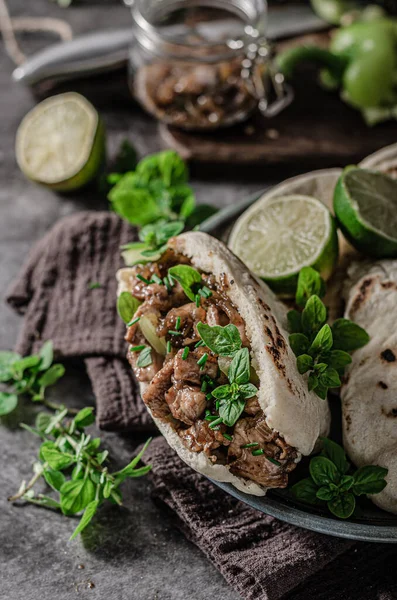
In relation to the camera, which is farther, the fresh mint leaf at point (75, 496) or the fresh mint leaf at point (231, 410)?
the fresh mint leaf at point (75, 496)

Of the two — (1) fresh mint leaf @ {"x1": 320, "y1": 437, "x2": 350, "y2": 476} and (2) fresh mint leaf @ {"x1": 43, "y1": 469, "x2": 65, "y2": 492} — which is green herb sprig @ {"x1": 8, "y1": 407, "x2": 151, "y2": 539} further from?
(1) fresh mint leaf @ {"x1": 320, "y1": 437, "x2": 350, "y2": 476}

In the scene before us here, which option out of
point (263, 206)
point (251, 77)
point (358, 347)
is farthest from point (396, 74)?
point (358, 347)

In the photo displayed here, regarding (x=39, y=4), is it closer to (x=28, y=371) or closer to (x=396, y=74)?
(x=396, y=74)

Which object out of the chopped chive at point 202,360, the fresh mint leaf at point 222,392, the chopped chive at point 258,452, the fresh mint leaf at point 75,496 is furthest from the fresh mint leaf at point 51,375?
the chopped chive at point 258,452

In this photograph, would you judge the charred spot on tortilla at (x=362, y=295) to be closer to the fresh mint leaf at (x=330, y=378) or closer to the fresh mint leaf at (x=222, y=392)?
the fresh mint leaf at (x=330, y=378)

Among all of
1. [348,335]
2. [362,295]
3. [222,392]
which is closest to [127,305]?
[222,392]

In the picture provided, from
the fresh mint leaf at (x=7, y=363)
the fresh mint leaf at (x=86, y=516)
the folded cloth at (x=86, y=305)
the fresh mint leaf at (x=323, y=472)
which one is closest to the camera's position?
the fresh mint leaf at (x=323, y=472)

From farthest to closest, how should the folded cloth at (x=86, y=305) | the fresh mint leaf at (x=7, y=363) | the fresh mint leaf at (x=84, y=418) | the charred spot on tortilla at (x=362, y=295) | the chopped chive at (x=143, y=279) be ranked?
1. the fresh mint leaf at (x=7, y=363)
2. the folded cloth at (x=86, y=305)
3. the fresh mint leaf at (x=84, y=418)
4. the charred spot on tortilla at (x=362, y=295)
5. the chopped chive at (x=143, y=279)

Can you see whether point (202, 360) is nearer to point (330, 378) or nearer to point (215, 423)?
point (215, 423)
